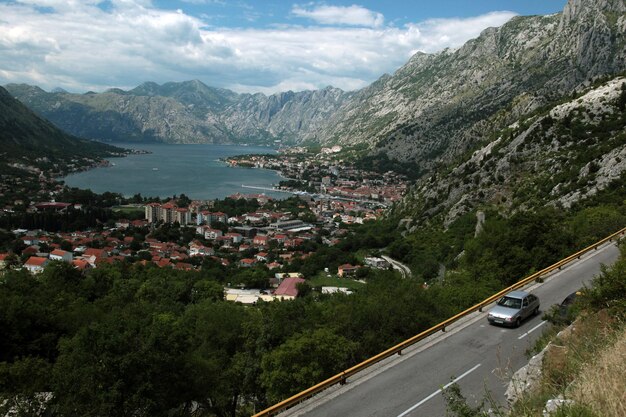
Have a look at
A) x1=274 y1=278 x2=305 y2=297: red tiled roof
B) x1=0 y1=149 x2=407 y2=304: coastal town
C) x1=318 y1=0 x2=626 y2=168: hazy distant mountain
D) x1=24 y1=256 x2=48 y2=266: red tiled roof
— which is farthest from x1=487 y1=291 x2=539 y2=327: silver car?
x1=318 y1=0 x2=626 y2=168: hazy distant mountain

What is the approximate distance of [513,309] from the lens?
549 inches

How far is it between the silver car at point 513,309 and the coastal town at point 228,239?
2057 cm

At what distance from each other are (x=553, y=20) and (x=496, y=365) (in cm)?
17123

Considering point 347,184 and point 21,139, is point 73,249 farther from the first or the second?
point 21,139

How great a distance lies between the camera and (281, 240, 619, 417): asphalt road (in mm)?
9211

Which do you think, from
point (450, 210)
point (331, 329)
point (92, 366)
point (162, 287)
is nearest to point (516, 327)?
point (331, 329)

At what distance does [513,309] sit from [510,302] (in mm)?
395

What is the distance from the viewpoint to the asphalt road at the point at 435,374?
30.2 feet

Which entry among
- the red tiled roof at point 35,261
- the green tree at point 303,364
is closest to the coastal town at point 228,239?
the red tiled roof at point 35,261

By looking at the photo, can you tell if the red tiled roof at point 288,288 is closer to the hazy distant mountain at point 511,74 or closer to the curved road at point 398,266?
the curved road at point 398,266

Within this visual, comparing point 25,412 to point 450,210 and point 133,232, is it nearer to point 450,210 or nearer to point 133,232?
point 450,210

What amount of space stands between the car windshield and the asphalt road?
57 cm

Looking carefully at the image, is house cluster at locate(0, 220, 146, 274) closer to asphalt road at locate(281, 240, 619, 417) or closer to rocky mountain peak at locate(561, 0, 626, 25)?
asphalt road at locate(281, 240, 619, 417)

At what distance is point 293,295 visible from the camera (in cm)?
4638
